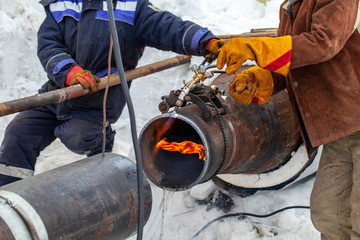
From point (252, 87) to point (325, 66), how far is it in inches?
15.8

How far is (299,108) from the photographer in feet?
7.50

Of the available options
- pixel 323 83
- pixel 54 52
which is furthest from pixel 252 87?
pixel 54 52

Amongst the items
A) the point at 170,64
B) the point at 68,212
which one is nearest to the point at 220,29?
the point at 170,64

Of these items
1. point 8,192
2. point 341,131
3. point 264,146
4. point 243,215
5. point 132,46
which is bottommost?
point 243,215

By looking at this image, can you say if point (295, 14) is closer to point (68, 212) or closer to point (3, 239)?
point (68, 212)

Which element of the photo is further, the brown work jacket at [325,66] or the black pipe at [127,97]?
the brown work jacket at [325,66]

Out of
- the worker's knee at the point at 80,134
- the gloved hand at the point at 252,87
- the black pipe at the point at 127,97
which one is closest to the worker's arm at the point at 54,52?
the worker's knee at the point at 80,134

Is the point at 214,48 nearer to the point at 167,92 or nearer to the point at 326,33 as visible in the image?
the point at 326,33

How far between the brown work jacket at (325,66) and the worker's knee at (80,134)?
146cm

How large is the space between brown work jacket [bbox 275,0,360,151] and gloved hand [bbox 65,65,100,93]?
1130 millimetres

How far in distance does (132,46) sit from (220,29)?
1.87 metres

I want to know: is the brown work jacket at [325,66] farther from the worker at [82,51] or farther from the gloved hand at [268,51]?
the worker at [82,51]

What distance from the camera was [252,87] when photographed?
7.75ft

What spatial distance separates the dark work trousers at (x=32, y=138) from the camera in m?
3.03
